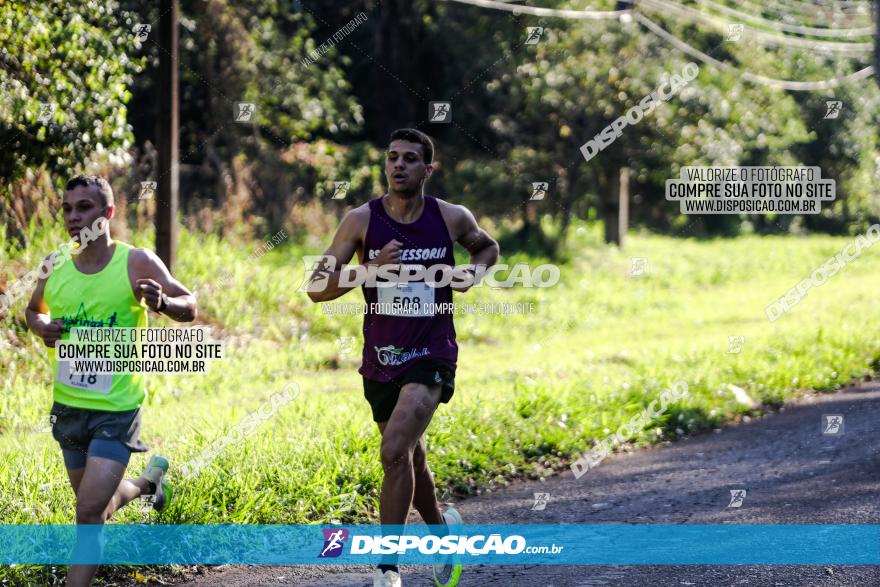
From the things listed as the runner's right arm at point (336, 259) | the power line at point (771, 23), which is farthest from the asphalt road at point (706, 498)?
the power line at point (771, 23)

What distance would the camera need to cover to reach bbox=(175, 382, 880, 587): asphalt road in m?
5.82

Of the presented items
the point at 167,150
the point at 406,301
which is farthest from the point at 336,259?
the point at 167,150

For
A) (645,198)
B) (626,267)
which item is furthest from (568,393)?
(645,198)

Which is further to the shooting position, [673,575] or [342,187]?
[342,187]

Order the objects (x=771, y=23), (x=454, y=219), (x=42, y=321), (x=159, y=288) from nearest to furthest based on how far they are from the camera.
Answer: (x=159, y=288) < (x=42, y=321) < (x=454, y=219) < (x=771, y=23)

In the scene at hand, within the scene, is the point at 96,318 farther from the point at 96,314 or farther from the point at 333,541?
the point at 333,541

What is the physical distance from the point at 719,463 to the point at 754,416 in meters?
2.13

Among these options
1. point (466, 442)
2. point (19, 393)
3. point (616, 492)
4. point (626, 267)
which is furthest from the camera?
point (626, 267)

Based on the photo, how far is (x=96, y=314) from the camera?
5.04m

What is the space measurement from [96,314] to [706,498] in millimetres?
4264

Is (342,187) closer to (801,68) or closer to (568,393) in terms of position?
(568,393)

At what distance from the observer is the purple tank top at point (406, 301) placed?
211 inches

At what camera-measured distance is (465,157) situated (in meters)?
23.5

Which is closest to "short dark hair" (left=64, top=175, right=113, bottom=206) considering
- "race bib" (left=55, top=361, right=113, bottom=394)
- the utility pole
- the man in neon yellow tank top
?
the man in neon yellow tank top
